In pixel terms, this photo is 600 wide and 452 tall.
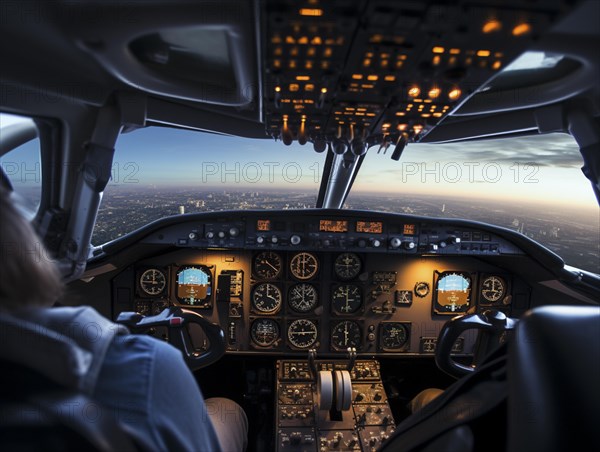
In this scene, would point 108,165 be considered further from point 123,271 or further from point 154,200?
point 123,271

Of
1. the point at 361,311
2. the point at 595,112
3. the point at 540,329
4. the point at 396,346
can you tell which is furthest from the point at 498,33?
the point at 396,346

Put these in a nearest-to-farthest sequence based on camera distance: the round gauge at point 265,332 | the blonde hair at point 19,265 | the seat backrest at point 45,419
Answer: the seat backrest at point 45,419, the blonde hair at point 19,265, the round gauge at point 265,332

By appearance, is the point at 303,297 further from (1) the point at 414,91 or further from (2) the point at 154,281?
(1) the point at 414,91

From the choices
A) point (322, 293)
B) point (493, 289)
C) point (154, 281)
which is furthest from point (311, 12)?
point (493, 289)

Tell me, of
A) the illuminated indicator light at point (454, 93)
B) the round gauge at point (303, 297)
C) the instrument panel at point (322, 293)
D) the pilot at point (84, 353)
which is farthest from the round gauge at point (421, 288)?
the pilot at point (84, 353)

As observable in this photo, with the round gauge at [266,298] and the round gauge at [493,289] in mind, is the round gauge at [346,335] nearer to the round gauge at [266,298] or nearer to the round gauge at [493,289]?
the round gauge at [266,298]

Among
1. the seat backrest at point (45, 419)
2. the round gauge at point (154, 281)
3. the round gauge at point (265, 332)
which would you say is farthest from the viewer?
the round gauge at point (265, 332)
